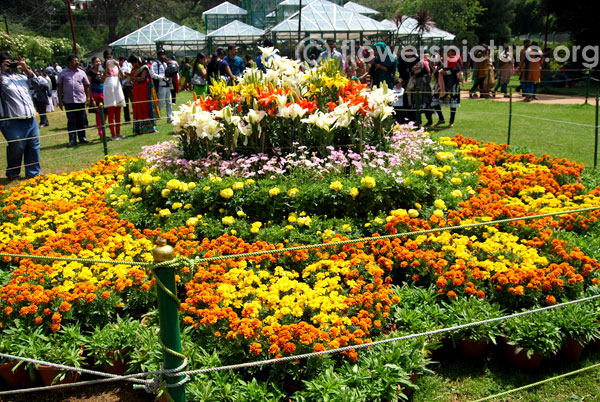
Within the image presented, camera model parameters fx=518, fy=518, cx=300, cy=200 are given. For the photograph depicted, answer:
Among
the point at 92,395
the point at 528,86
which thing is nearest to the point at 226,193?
the point at 92,395

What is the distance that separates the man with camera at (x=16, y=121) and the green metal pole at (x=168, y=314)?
7.13m

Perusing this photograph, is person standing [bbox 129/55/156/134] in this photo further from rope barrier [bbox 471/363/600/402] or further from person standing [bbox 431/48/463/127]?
rope barrier [bbox 471/363/600/402]

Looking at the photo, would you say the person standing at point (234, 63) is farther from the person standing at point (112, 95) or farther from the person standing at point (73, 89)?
the person standing at point (73, 89)

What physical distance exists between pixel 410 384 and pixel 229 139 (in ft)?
12.9

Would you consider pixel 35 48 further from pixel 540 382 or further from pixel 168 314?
pixel 540 382

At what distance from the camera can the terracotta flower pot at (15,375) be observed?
3.49 m

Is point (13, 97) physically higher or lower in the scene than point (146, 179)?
higher

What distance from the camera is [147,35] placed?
33688 millimetres

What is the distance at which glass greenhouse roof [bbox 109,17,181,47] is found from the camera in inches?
1303

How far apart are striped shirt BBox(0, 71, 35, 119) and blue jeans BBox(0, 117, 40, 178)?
144mm

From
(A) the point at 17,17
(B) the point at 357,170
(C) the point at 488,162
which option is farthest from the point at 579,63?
(A) the point at 17,17

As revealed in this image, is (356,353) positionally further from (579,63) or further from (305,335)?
(579,63)

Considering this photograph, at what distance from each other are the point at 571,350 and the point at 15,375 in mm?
3825

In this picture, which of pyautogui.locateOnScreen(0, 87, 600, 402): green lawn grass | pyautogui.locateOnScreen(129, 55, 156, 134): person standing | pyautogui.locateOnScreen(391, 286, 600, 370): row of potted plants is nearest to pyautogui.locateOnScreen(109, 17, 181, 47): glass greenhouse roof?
pyautogui.locateOnScreen(0, 87, 600, 402): green lawn grass
